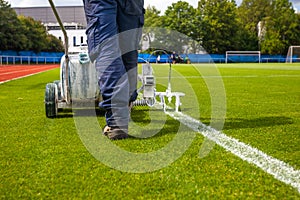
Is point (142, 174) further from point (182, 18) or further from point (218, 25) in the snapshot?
point (218, 25)

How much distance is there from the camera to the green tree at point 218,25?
73.0 m

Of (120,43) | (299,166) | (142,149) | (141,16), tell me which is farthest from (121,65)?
(299,166)

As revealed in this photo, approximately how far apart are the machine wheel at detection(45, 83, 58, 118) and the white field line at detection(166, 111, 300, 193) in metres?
1.72

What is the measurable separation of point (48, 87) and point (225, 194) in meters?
3.32

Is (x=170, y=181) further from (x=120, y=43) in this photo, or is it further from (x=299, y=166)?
(x=120, y=43)

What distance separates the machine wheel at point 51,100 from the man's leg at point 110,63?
141 cm

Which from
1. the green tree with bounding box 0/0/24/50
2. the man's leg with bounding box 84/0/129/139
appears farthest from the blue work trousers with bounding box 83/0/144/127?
the green tree with bounding box 0/0/24/50

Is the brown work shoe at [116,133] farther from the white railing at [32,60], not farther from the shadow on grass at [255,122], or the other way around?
the white railing at [32,60]

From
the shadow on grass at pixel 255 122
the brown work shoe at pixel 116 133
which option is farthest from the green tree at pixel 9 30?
the brown work shoe at pixel 116 133

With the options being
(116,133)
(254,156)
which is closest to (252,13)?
(116,133)

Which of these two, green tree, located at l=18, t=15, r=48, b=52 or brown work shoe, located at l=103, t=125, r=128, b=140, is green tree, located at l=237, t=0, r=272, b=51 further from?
brown work shoe, located at l=103, t=125, r=128, b=140

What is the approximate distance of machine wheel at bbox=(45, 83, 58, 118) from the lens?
4836 mm

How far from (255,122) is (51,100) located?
8.28 feet

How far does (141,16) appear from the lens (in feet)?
12.9
